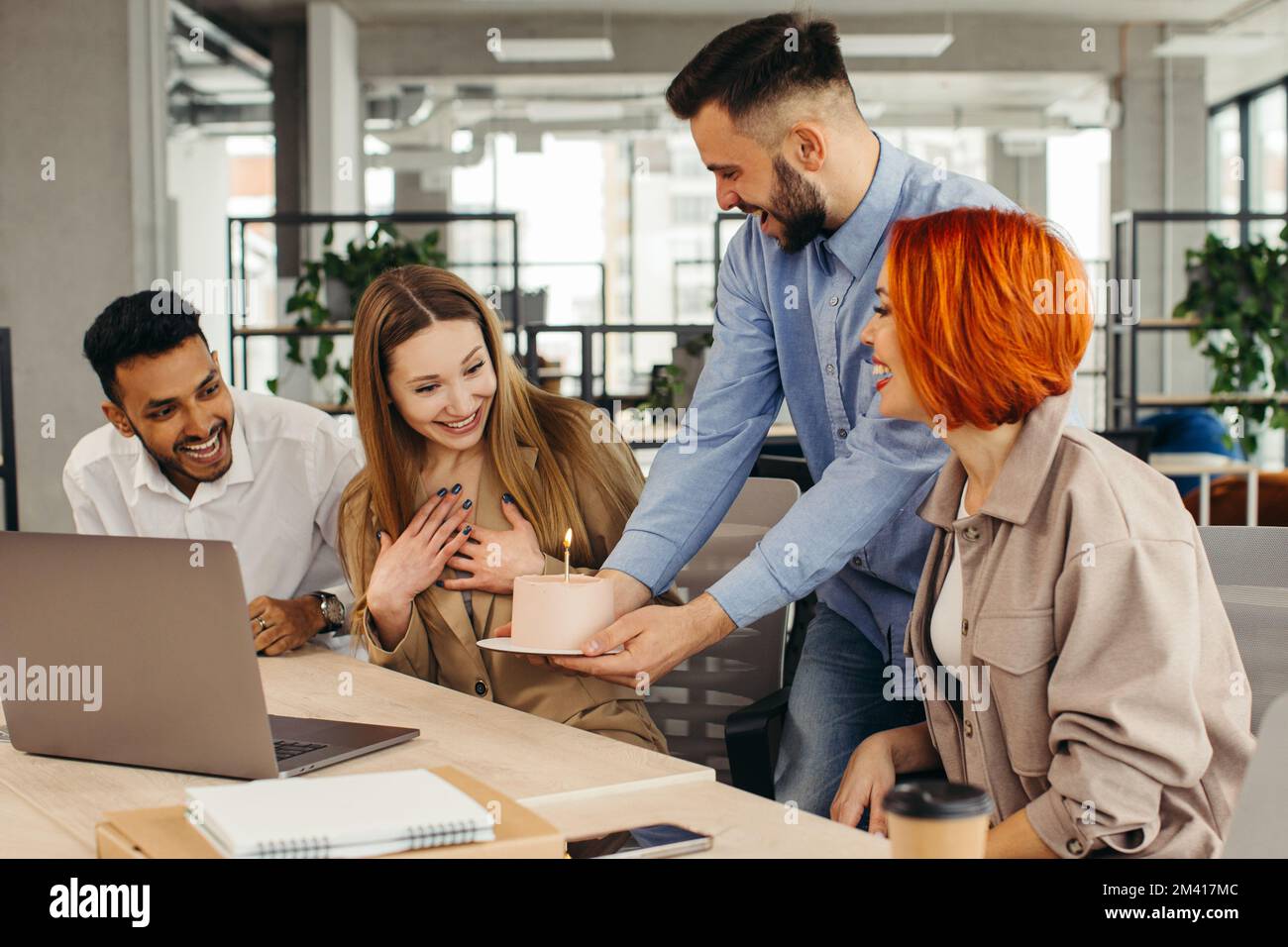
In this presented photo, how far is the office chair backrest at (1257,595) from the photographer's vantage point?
1329 mm

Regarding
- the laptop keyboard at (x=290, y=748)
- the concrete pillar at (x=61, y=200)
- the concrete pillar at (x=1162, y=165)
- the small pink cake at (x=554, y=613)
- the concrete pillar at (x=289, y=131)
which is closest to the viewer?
the laptop keyboard at (x=290, y=748)

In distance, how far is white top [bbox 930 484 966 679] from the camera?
1461 millimetres

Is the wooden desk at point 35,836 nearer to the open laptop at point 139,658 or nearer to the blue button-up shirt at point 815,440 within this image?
the open laptop at point 139,658

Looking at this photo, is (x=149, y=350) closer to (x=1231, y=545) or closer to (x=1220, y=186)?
(x=1231, y=545)

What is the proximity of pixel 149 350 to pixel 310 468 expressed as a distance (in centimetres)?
34

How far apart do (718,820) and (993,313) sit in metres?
0.59

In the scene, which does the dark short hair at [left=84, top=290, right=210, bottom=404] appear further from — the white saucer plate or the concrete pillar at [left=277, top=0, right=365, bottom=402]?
the concrete pillar at [left=277, top=0, right=365, bottom=402]

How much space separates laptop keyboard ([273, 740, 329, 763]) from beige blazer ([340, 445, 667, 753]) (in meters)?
0.47

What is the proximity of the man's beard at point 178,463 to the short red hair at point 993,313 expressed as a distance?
137 cm

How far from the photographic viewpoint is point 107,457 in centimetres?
235

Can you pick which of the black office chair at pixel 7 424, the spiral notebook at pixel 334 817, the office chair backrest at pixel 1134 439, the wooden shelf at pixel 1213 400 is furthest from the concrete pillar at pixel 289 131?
the spiral notebook at pixel 334 817

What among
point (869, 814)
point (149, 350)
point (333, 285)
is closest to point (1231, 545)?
point (869, 814)

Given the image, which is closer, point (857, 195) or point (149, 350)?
point (857, 195)

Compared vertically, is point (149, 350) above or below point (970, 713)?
above
